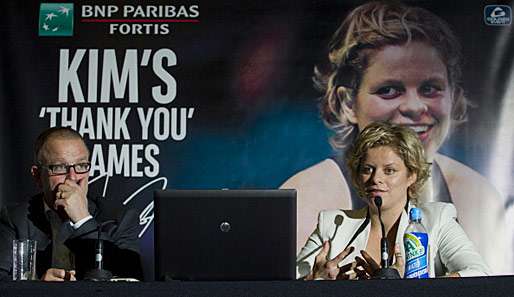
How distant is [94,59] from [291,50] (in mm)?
858

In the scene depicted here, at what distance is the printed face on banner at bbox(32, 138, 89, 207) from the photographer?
3.46m

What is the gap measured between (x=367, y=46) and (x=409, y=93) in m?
0.28

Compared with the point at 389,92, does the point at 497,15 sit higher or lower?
higher

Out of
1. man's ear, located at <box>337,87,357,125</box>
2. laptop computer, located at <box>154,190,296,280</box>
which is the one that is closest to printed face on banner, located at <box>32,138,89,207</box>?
laptop computer, located at <box>154,190,296,280</box>

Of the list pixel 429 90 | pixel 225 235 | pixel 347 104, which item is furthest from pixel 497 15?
pixel 225 235

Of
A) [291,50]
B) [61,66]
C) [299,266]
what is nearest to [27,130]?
[61,66]

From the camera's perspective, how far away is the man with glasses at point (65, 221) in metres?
3.28

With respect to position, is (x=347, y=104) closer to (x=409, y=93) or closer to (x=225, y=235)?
(x=409, y=93)

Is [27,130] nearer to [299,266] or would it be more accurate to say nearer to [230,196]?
[299,266]

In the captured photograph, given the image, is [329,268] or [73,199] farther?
[73,199]

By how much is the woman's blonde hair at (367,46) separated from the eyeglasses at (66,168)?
116 cm

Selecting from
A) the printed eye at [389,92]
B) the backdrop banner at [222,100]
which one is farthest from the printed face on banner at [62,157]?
the printed eye at [389,92]

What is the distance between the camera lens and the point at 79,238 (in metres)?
3.31
